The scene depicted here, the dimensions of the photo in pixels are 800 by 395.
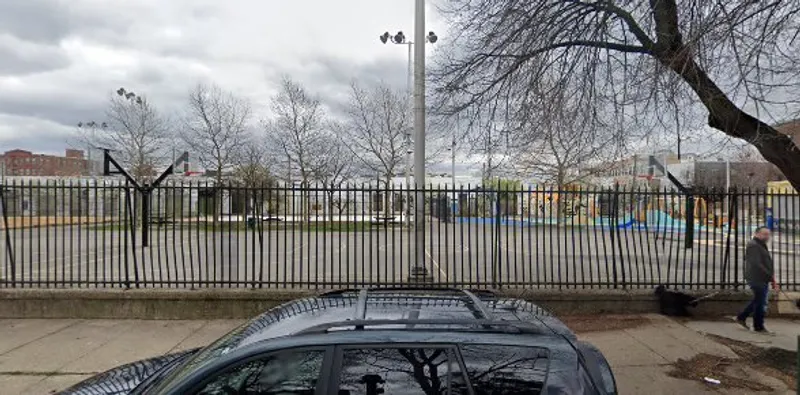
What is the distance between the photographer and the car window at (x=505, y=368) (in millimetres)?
2232

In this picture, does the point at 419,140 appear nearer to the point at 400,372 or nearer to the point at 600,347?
the point at 600,347

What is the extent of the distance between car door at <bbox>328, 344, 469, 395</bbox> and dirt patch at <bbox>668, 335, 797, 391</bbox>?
4.43m

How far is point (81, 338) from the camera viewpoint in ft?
22.0

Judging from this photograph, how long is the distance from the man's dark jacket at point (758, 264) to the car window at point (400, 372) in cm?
675

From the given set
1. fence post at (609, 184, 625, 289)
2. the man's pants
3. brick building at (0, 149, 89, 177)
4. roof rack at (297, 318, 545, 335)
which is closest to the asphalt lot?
fence post at (609, 184, 625, 289)

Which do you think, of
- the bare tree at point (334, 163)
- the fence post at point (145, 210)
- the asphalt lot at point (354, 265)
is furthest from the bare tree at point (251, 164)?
the fence post at point (145, 210)

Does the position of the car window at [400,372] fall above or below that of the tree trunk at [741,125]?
below

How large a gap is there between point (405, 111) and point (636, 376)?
24481mm

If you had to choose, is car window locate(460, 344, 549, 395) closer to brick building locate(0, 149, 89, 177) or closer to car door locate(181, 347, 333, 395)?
car door locate(181, 347, 333, 395)

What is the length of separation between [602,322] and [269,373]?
21.6ft

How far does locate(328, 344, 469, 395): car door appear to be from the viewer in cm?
220

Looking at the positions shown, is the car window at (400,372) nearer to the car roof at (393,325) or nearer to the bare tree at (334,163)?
the car roof at (393,325)

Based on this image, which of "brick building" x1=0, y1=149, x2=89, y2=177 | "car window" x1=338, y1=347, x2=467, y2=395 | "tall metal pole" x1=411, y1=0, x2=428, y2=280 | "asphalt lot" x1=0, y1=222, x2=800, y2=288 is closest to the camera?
"car window" x1=338, y1=347, x2=467, y2=395

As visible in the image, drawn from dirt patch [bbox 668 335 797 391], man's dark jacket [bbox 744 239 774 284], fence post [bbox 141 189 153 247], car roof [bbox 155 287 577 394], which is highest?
fence post [bbox 141 189 153 247]
